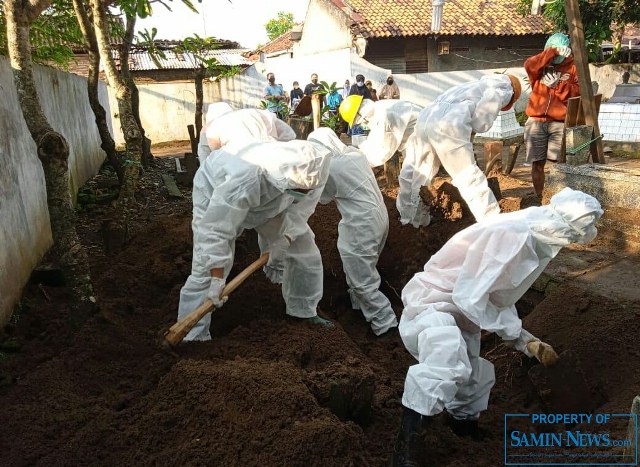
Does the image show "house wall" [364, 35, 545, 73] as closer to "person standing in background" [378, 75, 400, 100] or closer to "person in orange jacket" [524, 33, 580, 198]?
"person standing in background" [378, 75, 400, 100]

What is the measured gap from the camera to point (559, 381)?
256cm

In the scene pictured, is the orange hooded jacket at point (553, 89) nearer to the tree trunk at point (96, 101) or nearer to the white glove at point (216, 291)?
the white glove at point (216, 291)

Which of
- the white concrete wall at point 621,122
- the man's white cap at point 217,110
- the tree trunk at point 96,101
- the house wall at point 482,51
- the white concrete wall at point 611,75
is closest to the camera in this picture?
the man's white cap at point 217,110

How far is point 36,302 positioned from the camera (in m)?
3.90

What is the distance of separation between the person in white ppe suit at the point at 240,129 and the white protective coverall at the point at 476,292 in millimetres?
1882

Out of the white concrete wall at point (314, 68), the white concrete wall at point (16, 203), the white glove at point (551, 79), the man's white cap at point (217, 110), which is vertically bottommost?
the white concrete wall at point (16, 203)

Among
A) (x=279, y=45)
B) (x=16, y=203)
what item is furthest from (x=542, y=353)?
(x=279, y=45)

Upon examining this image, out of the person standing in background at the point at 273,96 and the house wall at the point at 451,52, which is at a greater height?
the house wall at the point at 451,52

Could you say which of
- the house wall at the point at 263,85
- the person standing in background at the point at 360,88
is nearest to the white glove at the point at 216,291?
the person standing in background at the point at 360,88

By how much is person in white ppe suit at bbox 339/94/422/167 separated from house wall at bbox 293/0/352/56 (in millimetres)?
12826

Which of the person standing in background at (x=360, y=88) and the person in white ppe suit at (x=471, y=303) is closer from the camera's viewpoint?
the person in white ppe suit at (x=471, y=303)

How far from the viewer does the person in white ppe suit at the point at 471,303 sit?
7.32 feet

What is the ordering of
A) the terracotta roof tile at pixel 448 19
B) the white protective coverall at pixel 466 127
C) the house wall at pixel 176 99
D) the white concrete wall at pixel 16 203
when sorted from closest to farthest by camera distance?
the white concrete wall at pixel 16 203, the white protective coverall at pixel 466 127, the house wall at pixel 176 99, the terracotta roof tile at pixel 448 19

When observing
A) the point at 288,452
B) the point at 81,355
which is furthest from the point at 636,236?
the point at 81,355
